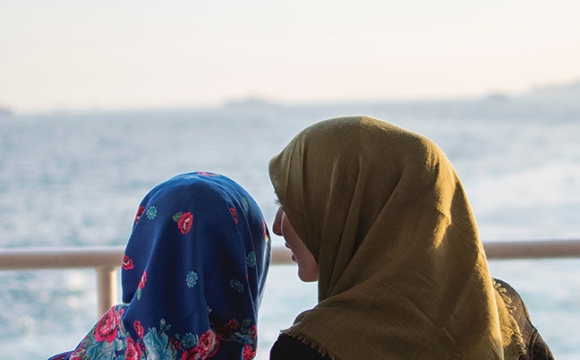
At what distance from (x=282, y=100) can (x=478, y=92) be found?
49.7 feet

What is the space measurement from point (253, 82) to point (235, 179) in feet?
54.5

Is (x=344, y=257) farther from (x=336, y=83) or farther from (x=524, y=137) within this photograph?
(x=336, y=83)

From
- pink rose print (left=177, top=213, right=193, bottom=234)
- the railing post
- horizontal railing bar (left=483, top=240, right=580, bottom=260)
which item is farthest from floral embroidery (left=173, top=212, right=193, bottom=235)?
horizontal railing bar (left=483, top=240, right=580, bottom=260)

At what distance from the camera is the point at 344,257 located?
110cm

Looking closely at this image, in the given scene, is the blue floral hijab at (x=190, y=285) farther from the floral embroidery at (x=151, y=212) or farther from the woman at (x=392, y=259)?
the woman at (x=392, y=259)

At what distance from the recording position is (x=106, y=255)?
139 centimetres

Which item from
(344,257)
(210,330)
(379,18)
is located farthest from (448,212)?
(379,18)

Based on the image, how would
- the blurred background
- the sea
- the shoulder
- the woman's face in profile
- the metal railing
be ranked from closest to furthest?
the shoulder, the woman's face in profile, the metal railing, the sea, the blurred background

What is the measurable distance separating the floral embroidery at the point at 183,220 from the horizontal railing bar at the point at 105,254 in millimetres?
423

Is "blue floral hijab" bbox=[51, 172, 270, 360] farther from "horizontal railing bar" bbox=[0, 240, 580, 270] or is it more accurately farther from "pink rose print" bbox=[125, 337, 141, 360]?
"horizontal railing bar" bbox=[0, 240, 580, 270]

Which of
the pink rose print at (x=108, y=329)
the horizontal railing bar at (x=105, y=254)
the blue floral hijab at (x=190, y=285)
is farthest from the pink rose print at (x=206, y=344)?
the horizontal railing bar at (x=105, y=254)

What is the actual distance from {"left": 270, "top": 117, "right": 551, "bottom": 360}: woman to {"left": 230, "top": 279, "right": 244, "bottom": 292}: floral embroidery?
0.13 m

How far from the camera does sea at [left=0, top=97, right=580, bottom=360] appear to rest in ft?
33.0

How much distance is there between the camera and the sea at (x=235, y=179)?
1006cm
